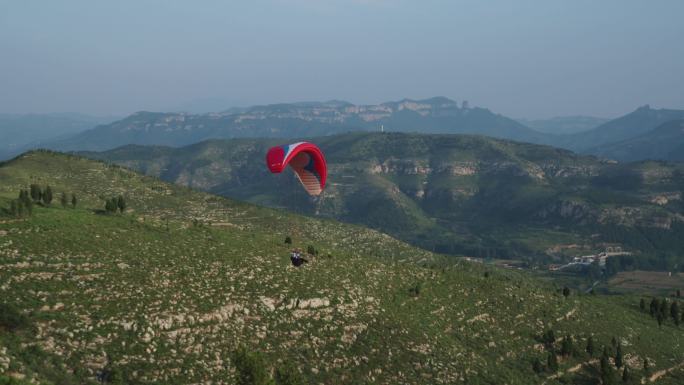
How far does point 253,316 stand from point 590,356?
138ft

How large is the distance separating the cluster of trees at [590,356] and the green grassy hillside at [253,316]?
1.79 feet

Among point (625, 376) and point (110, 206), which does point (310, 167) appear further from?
point (625, 376)

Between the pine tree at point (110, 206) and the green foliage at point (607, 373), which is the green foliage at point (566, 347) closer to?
the green foliage at point (607, 373)

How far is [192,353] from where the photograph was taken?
Result: 4347cm

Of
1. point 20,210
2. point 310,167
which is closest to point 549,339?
point 310,167

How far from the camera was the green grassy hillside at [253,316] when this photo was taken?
134 feet

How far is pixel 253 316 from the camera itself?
170 ft

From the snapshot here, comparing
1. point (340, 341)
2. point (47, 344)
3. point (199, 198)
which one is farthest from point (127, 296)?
Answer: point (199, 198)

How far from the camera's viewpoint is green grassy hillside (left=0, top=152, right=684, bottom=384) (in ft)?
134

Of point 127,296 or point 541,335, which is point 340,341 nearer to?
point 127,296

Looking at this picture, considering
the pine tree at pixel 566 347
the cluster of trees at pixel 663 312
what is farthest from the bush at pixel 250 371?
the cluster of trees at pixel 663 312

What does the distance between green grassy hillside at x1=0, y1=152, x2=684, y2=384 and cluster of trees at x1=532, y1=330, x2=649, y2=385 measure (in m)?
0.55

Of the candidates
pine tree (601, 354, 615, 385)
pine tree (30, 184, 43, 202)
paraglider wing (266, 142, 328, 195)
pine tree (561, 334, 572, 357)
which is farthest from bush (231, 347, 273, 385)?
pine tree (30, 184, 43, 202)

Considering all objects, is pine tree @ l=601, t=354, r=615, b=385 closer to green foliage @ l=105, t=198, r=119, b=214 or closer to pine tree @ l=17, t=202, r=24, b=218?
green foliage @ l=105, t=198, r=119, b=214
